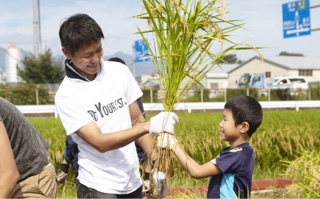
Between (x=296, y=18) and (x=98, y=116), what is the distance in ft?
69.3

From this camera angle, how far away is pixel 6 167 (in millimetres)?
2332

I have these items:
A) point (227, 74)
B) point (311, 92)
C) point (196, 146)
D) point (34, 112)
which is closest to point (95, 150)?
point (196, 146)

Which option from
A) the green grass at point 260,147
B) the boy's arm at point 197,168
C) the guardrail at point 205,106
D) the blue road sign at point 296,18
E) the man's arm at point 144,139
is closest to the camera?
the boy's arm at point 197,168

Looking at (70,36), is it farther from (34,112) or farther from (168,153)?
(34,112)

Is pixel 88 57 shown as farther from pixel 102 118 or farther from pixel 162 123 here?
pixel 162 123

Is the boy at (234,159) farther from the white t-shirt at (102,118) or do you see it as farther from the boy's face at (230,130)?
the white t-shirt at (102,118)

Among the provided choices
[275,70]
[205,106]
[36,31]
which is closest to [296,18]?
[205,106]

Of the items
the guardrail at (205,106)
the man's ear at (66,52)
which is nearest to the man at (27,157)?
the man's ear at (66,52)

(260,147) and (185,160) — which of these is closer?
(185,160)

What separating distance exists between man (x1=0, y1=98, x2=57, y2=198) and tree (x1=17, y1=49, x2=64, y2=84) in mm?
33292

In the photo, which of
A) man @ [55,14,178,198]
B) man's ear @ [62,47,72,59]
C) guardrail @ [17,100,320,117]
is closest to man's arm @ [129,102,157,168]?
man @ [55,14,178,198]

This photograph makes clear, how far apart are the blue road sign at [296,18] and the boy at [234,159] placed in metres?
20.0

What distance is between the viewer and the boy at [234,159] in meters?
2.91

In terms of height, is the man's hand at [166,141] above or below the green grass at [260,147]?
above
